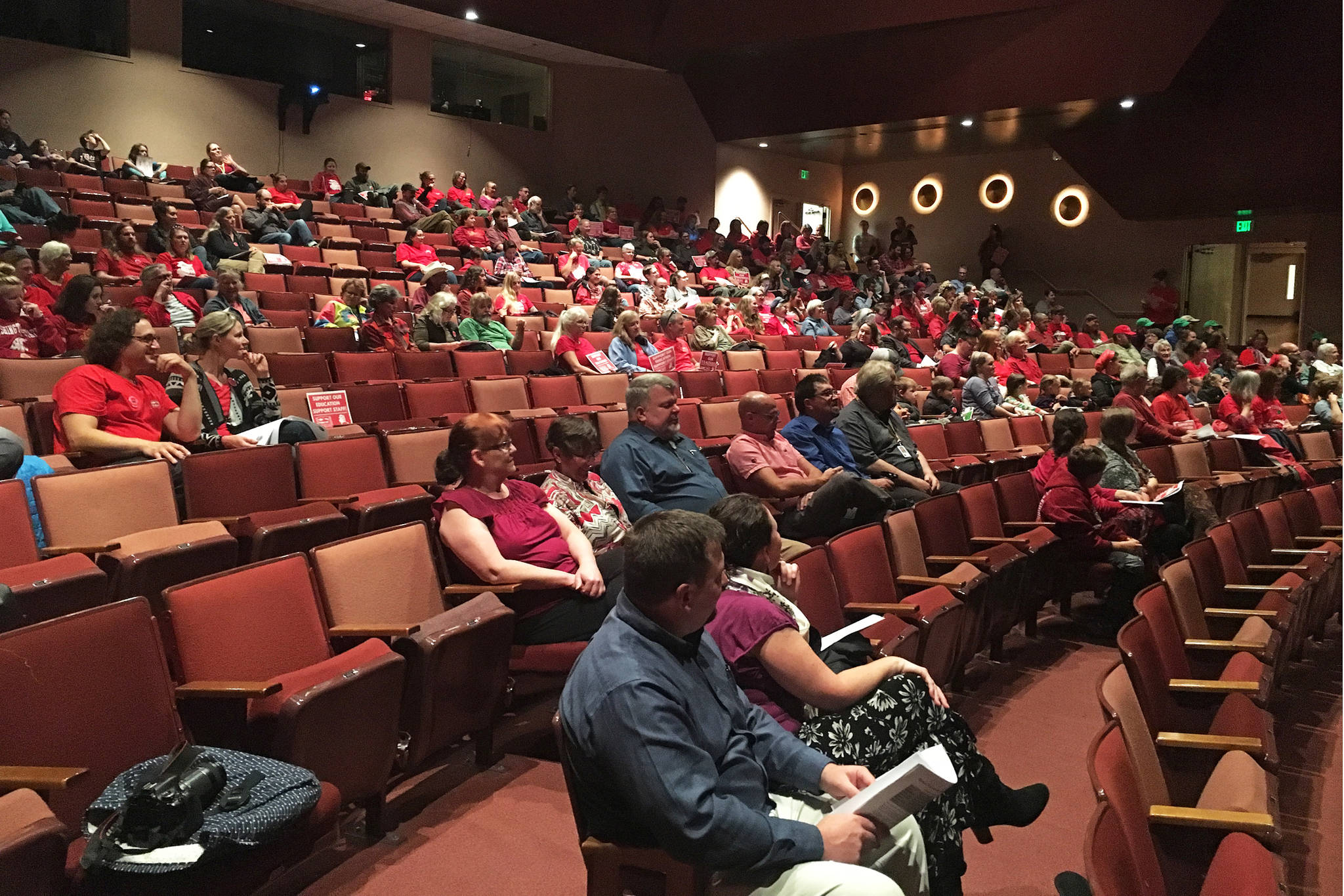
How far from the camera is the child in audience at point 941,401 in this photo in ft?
20.8

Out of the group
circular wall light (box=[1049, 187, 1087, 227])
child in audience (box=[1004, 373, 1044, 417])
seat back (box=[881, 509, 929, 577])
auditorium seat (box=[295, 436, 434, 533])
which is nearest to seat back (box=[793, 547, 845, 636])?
seat back (box=[881, 509, 929, 577])

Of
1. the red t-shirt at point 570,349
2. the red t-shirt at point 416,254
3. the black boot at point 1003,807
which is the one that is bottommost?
the black boot at point 1003,807

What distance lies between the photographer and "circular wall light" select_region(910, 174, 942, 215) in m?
15.9

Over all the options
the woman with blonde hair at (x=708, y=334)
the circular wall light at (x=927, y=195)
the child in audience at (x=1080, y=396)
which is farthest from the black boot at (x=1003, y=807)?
the circular wall light at (x=927, y=195)

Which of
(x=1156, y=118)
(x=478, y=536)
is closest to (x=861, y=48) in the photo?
(x=1156, y=118)

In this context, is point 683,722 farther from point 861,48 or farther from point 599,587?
point 861,48

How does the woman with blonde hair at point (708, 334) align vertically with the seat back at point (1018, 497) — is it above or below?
above

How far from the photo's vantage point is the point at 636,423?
359 cm

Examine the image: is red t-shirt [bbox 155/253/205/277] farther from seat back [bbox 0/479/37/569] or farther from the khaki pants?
the khaki pants

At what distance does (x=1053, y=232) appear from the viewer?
1490 cm

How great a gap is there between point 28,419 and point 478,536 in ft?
6.48

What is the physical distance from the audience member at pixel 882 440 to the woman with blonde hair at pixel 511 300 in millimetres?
3650

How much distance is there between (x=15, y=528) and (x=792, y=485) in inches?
98.7

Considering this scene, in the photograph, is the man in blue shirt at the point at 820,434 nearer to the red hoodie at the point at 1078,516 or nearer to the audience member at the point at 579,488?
the red hoodie at the point at 1078,516
